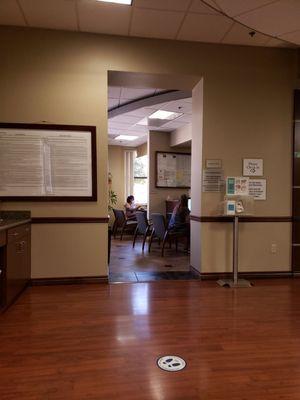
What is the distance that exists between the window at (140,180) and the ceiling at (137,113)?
3.29 feet

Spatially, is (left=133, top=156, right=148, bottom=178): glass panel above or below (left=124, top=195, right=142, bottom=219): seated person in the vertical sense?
above

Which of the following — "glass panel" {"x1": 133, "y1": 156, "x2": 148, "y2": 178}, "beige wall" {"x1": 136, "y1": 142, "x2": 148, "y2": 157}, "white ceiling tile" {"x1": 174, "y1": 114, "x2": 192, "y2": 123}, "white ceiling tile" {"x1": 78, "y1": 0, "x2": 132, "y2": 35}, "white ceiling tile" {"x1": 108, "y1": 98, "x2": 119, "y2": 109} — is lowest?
"glass panel" {"x1": 133, "y1": 156, "x2": 148, "y2": 178}

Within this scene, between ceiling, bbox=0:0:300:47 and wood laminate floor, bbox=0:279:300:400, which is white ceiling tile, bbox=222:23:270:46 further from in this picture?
wood laminate floor, bbox=0:279:300:400

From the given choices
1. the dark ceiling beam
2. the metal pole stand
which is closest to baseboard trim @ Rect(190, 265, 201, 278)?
the metal pole stand

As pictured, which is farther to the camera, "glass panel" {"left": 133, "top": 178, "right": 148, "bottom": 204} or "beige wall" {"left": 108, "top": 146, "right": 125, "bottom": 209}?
"glass panel" {"left": 133, "top": 178, "right": 148, "bottom": 204}

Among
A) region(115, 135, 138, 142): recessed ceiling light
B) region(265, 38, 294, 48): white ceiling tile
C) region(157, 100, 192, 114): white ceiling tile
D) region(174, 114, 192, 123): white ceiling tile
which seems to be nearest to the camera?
region(265, 38, 294, 48): white ceiling tile

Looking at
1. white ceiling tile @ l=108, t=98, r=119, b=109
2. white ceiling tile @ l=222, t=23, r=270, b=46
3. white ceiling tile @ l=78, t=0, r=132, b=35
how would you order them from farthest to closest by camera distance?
1. white ceiling tile @ l=108, t=98, r=119, b=109
2. white ceiling tile @ l=222, t=23, r=270, b=46
3. white ceiling tile @ l=78, t=0, r=132, b=35

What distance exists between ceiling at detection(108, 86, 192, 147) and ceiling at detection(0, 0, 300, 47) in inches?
51.0

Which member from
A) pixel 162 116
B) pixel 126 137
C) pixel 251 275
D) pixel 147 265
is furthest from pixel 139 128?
pixel 251 275

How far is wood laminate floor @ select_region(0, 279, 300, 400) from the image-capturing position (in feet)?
6.19

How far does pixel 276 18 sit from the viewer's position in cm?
313

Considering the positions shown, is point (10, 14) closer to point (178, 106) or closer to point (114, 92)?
point (114, 92)

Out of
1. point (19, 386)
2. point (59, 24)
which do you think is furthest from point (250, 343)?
point (59, 24)

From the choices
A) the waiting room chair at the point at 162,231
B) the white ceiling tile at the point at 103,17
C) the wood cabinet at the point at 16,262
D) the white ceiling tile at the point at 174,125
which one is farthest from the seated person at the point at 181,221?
the white ceiling tile at the point at 103,17
